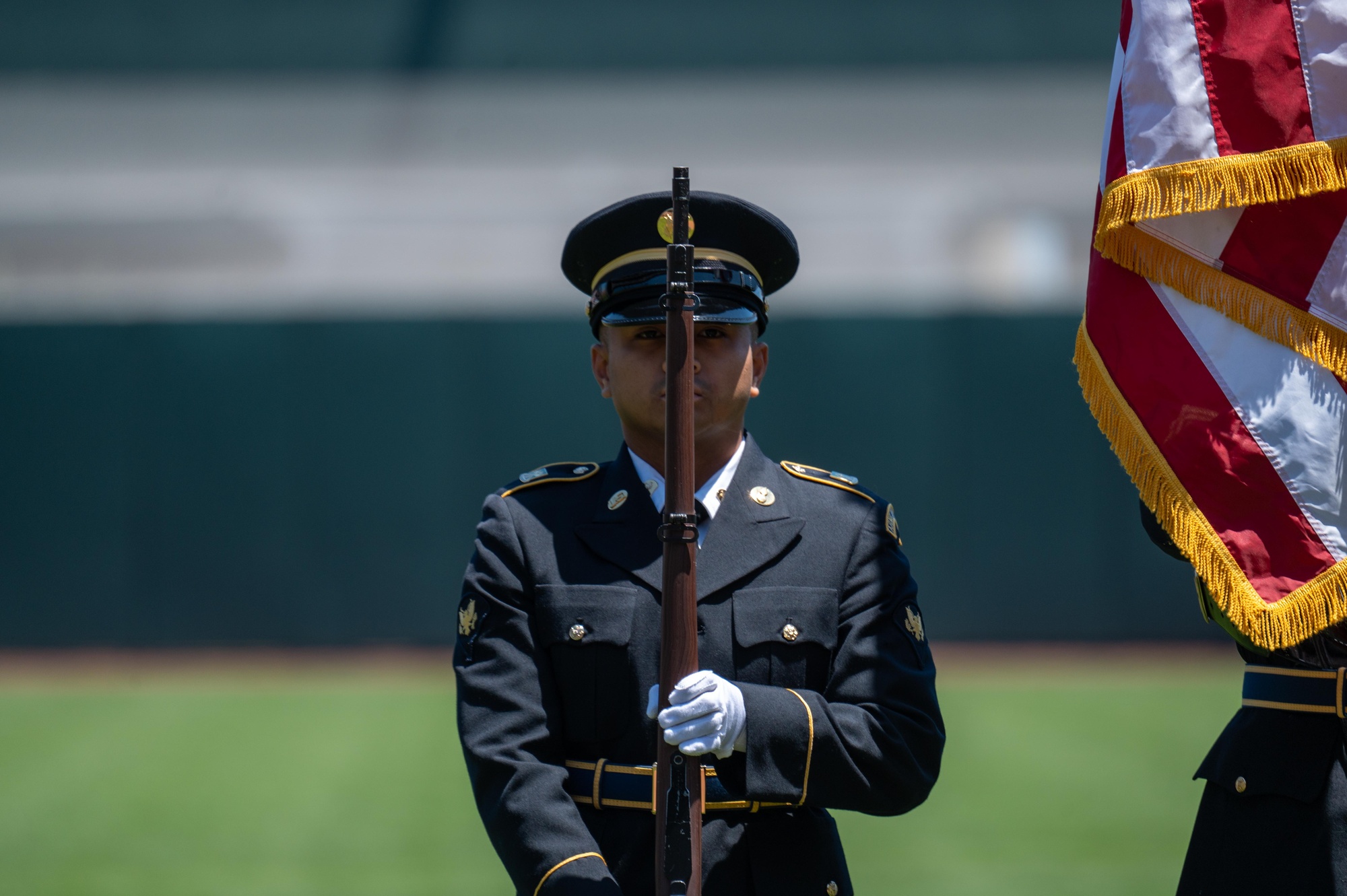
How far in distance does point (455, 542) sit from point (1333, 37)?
8.80 metres

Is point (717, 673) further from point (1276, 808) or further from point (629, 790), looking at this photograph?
point (1276, 808)

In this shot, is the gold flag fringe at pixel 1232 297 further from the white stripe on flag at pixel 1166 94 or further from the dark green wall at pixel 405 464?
the dark green wall at pixel 405 464

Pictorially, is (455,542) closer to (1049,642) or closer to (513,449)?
(513,449)

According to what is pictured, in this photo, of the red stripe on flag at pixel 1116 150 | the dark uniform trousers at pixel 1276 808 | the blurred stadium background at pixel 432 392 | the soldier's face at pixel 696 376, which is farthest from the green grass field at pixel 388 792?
the red stripe on flag at pixel 1116 150

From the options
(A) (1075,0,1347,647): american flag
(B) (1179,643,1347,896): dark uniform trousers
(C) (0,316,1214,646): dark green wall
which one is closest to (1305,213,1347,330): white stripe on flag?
(A) (1075,0,1347,647): american flag

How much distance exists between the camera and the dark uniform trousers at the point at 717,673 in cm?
191

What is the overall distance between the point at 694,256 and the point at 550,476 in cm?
49

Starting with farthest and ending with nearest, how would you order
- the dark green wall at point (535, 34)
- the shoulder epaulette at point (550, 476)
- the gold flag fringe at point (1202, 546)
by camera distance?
the dark green wall at point (535, 34) → the shoulder epaulette at point (550, 476) → the gold flag fringe at point (1202, 546)

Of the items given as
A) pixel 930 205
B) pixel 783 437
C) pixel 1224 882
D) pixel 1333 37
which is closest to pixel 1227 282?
pixel 1333 37

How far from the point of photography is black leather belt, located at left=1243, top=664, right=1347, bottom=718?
2035mm

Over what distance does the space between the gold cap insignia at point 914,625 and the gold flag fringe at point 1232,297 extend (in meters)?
0.67

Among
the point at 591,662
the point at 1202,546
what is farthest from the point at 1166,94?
the point at 591,662

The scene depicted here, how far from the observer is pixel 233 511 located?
1034cm

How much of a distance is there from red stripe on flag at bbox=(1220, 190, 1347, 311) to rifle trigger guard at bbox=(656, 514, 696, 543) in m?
0.97
